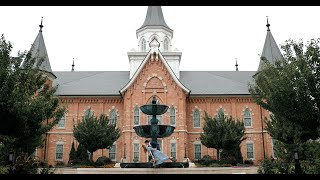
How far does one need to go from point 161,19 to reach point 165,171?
119 ft

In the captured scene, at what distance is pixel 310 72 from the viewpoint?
14289 mm

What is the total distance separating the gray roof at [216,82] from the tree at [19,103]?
73.0ft

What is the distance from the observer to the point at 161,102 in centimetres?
3466

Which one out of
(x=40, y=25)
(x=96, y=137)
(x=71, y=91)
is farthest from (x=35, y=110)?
(x=40, y=25)

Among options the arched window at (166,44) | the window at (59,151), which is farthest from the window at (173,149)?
the arched window at (166,44)

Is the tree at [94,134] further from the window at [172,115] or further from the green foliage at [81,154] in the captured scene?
the window at [172,115]

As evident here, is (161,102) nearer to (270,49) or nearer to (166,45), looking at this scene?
(166,45)

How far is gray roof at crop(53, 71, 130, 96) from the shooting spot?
37.2m

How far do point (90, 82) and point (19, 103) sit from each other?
85.0 feet

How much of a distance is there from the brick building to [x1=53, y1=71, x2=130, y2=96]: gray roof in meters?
0.12

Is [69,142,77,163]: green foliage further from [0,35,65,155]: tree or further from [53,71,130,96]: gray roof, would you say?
[0,35,65,155]: tree

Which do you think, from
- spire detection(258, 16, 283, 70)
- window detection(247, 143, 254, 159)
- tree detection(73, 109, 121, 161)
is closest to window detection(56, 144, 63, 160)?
tree detection(73, 109, 121, 161)

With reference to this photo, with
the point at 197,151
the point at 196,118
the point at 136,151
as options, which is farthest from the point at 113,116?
the point at 197,151
